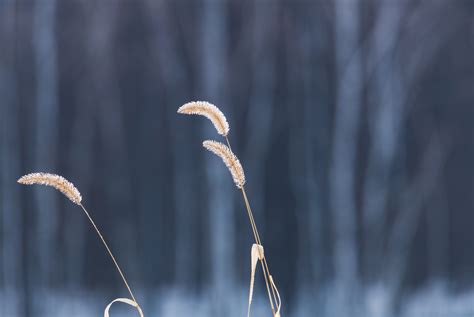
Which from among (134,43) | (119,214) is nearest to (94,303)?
(119,214)

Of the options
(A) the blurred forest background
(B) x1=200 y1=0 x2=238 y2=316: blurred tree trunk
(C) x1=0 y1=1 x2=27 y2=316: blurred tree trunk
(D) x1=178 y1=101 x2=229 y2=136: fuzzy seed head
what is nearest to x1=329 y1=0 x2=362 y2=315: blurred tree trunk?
(A) the blurred forest background

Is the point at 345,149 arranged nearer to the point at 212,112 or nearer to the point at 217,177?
the point at 217,177

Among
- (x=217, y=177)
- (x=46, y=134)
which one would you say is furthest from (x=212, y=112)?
(x=46, y=134)

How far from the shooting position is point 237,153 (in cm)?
214

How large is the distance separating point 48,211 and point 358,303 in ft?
3.38

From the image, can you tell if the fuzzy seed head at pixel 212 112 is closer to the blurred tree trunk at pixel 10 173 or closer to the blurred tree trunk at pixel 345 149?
the blurred tree trunk at pixel 345 149

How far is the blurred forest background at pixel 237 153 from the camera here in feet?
6.92

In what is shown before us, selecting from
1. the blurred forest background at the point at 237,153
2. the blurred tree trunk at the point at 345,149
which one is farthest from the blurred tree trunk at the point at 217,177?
the blurred tree trunk at the point at 345,149

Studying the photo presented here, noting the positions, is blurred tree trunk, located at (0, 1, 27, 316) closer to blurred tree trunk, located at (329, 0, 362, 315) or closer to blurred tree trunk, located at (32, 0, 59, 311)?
blurred tree trunk, located at (32, 0, 59, 311)

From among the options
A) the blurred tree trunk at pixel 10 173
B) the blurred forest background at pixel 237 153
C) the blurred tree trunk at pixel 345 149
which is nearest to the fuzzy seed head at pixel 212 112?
the blurred forest background at pixel 237 153

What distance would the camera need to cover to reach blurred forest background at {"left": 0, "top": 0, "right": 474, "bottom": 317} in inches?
83.0

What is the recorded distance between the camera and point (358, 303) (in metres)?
2.13

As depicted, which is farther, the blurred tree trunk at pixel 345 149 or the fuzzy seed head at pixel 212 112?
the blurred tree trunk at pixel 345 149

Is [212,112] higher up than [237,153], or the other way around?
[237,153]
